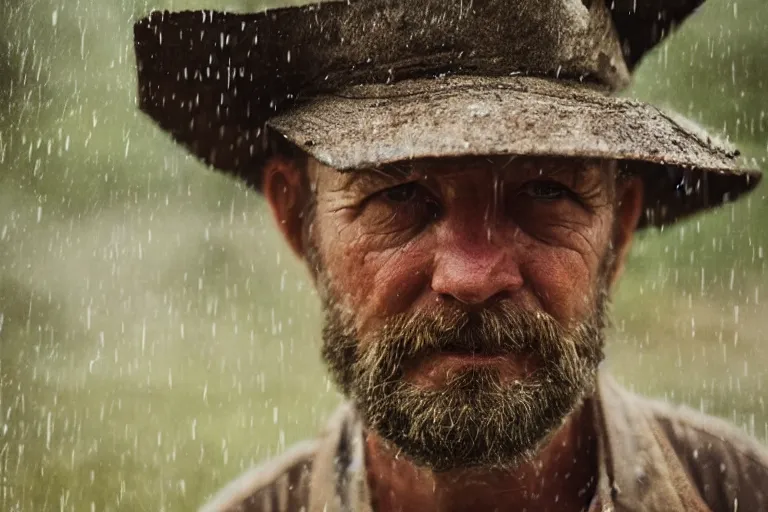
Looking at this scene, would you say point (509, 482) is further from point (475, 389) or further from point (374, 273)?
point (374, 273)

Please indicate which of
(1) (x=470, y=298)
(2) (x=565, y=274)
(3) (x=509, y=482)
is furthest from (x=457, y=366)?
(3) (x=509, y=482)

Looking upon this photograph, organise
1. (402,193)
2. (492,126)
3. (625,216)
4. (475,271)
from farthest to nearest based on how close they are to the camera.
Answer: (625,216) → (402,193) → (475,271) → (492,126)

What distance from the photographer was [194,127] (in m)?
1.48

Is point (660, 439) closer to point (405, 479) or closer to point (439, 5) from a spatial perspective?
point (405, 479)

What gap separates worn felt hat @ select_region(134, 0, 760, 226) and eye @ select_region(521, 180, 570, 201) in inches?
6.0

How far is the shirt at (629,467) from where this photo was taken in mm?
1445

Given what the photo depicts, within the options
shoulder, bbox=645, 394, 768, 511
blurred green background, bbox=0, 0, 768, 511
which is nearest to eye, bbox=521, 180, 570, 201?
shoulder, bbox=645, 394, 768, 511

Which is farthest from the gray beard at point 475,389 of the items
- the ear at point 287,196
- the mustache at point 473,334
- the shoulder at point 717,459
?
the shoulder at point 717,459

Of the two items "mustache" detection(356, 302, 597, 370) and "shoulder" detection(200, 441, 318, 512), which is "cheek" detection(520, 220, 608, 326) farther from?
"shoulder" detection(200, 441, 318, 512)

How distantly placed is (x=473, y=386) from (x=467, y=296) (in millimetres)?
139

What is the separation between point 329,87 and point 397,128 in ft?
0.82

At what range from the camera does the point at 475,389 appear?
47.1 inches

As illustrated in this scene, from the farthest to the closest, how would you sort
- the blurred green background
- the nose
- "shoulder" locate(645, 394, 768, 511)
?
the blurred green background → "shoulder" locate(645, 394, 768, 511) → the nose

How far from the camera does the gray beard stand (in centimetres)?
119
